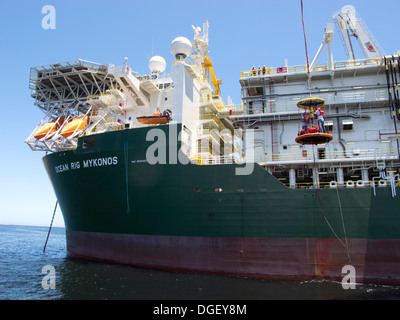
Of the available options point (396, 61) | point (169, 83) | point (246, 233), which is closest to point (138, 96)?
point (169, 83)

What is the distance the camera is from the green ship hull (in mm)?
12531

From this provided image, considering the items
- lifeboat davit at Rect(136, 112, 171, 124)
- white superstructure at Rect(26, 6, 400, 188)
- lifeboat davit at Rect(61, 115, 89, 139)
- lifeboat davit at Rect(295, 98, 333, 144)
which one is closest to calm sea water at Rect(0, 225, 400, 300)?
white superstructure at Rect(26, 6, 400, 188)

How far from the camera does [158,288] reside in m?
11.1

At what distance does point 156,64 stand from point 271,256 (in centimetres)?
1409

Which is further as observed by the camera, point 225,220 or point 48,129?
point 48,129

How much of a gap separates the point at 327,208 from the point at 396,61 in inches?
374

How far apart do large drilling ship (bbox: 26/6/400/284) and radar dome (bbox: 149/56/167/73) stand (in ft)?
0.32

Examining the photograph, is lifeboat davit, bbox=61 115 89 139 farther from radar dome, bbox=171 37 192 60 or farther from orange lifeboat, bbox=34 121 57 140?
radar dome, bbox=171 37 192 60

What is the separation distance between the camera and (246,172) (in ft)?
44.5

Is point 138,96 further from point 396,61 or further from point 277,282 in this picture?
point 396,61
